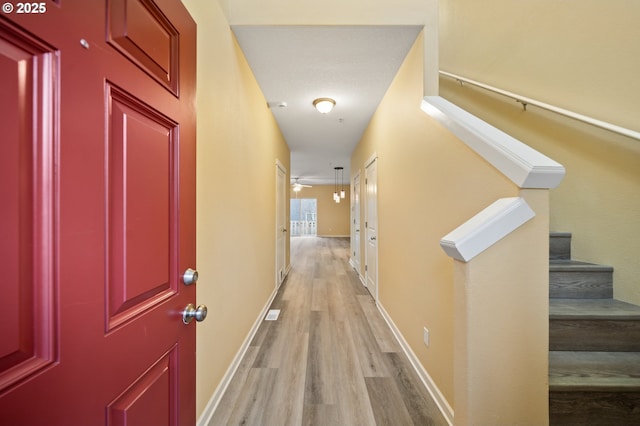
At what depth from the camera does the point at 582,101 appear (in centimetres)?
172

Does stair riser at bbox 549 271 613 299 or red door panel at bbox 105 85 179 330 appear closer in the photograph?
red door panel at bbox 105 85 179 330

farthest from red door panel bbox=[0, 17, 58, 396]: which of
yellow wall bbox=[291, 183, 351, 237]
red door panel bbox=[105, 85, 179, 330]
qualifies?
yellow wall bbox=[291, 183, 351, 237]

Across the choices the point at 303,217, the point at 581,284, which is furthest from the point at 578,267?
the point at 303,217

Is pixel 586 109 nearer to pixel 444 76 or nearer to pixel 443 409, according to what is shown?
pixel 444 76

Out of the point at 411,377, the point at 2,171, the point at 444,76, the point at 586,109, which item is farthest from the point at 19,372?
the point at 444,76

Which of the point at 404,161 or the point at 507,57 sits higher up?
the point at 507,57

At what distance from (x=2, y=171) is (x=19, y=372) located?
324 mm

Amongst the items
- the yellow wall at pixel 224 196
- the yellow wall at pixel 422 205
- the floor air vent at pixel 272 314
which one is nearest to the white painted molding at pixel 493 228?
the yellow wall at pixel 422 205

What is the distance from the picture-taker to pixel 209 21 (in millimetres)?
1524

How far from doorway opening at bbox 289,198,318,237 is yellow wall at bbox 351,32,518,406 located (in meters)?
9.92

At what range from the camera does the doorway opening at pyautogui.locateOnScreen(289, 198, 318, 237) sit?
42.0 feet

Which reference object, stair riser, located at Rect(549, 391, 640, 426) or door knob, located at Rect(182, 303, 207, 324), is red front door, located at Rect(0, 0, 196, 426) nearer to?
door knob, located at Rect(182, 303, 207, 324)

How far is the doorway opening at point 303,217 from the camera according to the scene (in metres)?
12.8

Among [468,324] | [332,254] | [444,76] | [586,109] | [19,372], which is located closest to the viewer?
[19,372]
